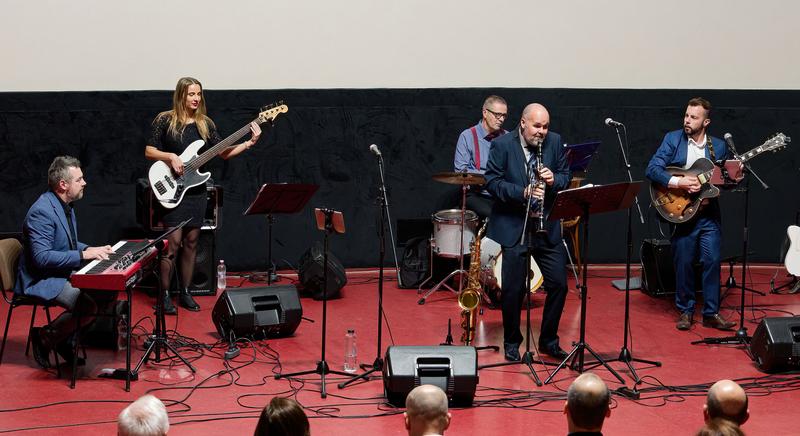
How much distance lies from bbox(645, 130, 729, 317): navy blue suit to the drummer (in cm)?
168

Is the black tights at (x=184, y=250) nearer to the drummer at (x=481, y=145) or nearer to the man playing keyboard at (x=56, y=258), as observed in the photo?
the man playing keyboard at (x=56, y=258)

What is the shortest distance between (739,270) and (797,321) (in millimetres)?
3886

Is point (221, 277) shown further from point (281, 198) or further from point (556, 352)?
point (556, 352)

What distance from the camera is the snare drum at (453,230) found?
9812mm

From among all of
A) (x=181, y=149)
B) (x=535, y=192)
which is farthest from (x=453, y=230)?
(x=181, y=149)

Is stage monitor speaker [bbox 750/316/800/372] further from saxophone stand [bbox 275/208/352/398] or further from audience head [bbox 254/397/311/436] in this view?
audience head [bbox 254/397/311/436]

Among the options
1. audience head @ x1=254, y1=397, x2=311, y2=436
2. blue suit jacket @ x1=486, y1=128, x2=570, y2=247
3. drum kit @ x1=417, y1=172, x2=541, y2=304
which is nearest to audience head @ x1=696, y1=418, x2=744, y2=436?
audience head @ x1=254, y1=397, x2=311, y2=436

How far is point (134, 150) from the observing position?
10.8 metres

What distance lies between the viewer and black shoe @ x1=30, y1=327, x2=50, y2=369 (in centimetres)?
759

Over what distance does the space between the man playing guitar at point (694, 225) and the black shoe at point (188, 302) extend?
4263 millimetres

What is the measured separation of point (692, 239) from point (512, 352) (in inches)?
84.6

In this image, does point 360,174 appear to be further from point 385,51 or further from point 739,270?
point 739,270

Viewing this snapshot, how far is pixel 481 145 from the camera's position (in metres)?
10.2

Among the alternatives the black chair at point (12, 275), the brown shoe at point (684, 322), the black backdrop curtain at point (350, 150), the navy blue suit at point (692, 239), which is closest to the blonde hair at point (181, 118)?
the black backdrop curtain at point (350, 150)
